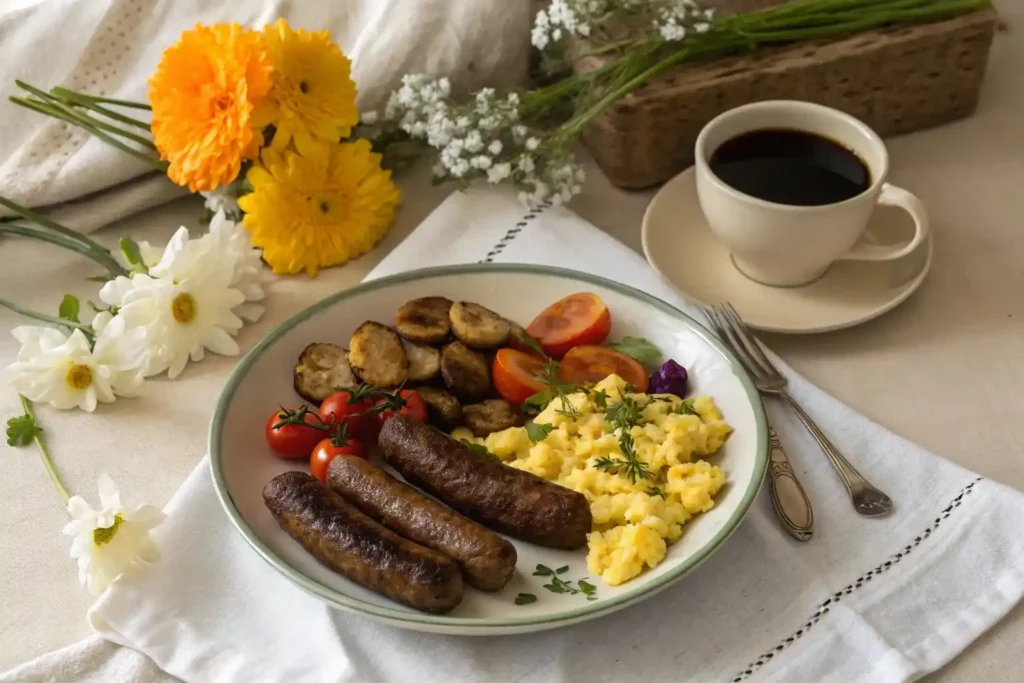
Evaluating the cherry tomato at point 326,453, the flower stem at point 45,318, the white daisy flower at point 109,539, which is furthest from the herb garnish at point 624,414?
the flower stem at point 45,318

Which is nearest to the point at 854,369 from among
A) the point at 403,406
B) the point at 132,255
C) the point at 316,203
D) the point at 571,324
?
the point at 571,324

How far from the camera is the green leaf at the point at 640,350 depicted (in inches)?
57.4

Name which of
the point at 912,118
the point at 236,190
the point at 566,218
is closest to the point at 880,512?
the point at 566,218

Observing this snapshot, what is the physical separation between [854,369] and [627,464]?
0.45m

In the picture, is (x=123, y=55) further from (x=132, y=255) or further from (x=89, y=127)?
(x=132, y=255)

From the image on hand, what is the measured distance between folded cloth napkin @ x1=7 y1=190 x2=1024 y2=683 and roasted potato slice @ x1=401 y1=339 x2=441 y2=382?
0.33 metres

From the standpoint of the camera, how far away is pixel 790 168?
160 cm

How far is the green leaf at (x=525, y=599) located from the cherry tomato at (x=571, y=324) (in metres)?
0.43

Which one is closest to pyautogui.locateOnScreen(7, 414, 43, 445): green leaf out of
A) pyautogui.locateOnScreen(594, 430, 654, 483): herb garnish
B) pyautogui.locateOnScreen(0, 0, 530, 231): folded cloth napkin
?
pyautogui.locateOnScreen(0, 0, 530, 231): folded cloth napkin

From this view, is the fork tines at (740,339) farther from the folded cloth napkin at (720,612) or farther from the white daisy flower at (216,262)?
the white daisy flower at (216,262)

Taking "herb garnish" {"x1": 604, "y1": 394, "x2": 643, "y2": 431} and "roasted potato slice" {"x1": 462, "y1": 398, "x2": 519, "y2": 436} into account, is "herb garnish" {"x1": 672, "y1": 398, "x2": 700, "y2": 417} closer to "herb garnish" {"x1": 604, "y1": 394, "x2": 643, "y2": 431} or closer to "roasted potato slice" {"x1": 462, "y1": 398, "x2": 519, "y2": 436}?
"herb garnish" {"x1": 604, "y1": 394, "x2": 643, "y2": 431}

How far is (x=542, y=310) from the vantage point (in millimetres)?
1567

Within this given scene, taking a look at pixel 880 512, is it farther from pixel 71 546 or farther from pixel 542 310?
pixel 71 546

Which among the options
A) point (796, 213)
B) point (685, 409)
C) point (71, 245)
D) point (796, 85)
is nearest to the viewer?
point (685, 409)
